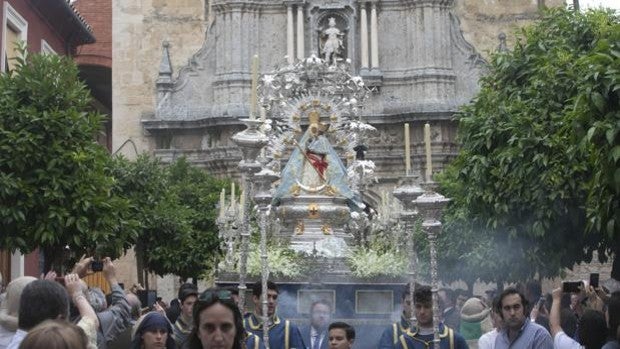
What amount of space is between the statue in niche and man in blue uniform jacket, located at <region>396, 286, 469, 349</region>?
100ft

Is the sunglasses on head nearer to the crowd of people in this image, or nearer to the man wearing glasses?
the crowd of people

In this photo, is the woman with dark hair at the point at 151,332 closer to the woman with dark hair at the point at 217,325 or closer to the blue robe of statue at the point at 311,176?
the woman with dark hair at the point at 217,325

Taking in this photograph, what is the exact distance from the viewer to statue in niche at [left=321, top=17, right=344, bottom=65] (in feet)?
133

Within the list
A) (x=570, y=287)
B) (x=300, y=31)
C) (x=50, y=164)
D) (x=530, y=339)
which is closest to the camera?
(x=530, y=339)

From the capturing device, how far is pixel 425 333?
10023 mm

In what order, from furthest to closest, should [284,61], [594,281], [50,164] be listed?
1. [284,61]
2. [50,164]
3. [594,281]

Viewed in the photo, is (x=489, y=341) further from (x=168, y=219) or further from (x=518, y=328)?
(x=168, y=219)

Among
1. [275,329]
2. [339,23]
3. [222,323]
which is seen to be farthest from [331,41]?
[222,323]

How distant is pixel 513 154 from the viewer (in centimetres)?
2006

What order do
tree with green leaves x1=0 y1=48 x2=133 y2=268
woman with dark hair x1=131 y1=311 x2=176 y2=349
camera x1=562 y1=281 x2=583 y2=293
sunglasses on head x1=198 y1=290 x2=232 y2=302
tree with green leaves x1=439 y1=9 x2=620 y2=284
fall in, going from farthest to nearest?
1. tree with green leaves x1=0 y1=48 x2=133 y2=268
2. tree with green leaves x1=439 y1=9 x2=620 y2=284
3. camera x1=562 y1=281 x2=583 y2=293
4. woman with dark hair x1=131 y1=311 x2=176 y2=349
5. sunglasses on head x1=198 y1=290 x2=232 y2=302

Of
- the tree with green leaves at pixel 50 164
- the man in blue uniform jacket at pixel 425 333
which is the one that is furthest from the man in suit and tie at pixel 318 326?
the tree with green leaves at pixel 50 164

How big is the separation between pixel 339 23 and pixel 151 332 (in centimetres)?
3384

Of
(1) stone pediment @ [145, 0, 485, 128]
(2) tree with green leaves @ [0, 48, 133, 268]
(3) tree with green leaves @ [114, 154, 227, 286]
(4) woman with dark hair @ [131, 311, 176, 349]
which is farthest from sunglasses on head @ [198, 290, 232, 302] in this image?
(1) stone pediment @ [145, 0, 485, 128]

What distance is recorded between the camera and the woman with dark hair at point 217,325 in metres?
6.35
